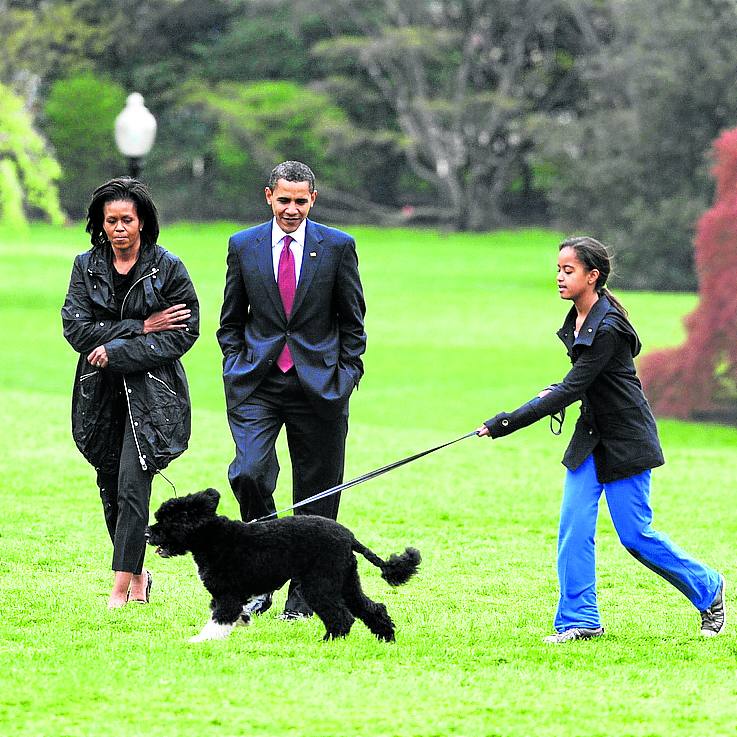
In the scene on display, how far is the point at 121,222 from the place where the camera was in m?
7.27

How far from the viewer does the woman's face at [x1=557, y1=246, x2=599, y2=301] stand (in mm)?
6648

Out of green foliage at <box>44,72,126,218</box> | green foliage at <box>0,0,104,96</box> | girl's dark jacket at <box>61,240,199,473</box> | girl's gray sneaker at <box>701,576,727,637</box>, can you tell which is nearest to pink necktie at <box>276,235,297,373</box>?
girl's dark jacket at <box>61,240,199,473</box>

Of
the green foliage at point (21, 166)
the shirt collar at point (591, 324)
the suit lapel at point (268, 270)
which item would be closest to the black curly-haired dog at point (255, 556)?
the suit lapel at point (268, 270)

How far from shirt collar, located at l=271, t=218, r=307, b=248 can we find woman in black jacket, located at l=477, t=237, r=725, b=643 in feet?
4.26

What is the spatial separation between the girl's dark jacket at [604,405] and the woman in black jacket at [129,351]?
1766 millimetres

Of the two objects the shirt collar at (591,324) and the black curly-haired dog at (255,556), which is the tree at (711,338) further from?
the black curly-haired dog at (255,556)

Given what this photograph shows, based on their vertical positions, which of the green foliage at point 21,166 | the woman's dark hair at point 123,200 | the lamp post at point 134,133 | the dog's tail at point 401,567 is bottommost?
the dog's tail at point 401,567

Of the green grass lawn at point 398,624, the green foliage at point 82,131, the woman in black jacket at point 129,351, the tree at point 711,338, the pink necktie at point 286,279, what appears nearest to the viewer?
the green grass lawn at point 398,624

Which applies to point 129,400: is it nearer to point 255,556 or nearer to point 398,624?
point 255,556

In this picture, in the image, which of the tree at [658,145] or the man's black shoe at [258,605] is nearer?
the man's black shoe at [258,605]

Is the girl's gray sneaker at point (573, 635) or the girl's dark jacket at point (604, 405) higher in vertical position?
the girl's dark jacket at point (604, 405)

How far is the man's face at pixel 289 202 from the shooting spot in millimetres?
6973

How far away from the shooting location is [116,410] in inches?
294

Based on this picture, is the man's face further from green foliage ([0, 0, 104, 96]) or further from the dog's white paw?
green foliage ([0, 0, 104, 96])
